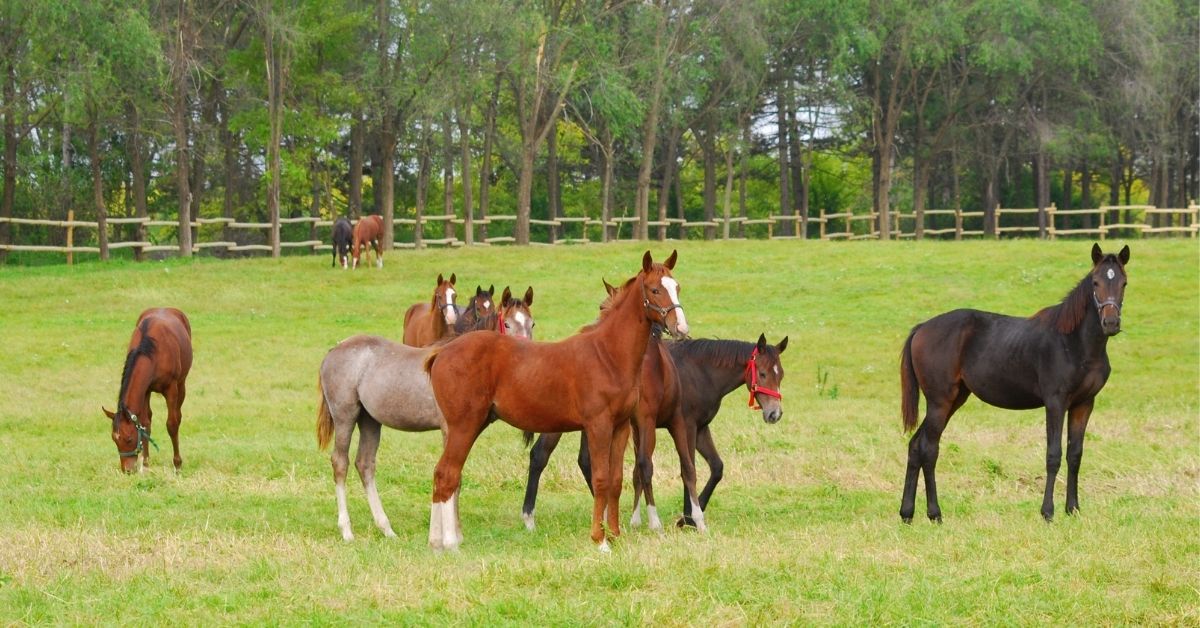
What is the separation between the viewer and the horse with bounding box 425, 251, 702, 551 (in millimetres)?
9680

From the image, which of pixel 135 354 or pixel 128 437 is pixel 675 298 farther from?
pixel 135 354

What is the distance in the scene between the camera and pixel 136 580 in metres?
8.03

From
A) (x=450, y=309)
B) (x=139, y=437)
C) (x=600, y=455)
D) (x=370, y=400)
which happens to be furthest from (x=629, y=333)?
(x=139, y=437)

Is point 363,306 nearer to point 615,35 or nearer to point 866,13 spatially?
point 615,35

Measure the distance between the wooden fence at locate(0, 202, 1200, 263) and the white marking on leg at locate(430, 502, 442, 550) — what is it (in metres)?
32.4

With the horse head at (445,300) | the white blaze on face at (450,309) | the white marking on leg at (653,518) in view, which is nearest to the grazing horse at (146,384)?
the horse head at (445,300)

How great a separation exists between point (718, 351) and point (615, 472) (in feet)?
8.18

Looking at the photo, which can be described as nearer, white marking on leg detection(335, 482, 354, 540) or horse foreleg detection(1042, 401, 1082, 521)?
white marking on leg detection(335, 482, 354, 540)

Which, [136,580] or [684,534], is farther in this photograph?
[684,534]

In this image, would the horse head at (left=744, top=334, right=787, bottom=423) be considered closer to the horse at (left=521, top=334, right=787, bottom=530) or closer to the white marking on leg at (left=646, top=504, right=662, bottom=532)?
the horse at (left=521, top=334, right=787, bottom=530)

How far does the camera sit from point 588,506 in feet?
39.5

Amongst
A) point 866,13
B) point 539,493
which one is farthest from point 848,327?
point 866,13

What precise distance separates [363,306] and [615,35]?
19.1 m

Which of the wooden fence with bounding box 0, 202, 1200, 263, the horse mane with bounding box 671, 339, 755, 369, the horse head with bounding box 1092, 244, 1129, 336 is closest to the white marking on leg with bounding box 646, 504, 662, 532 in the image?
the horse mane with bounding box 671, 339, 755, 369
